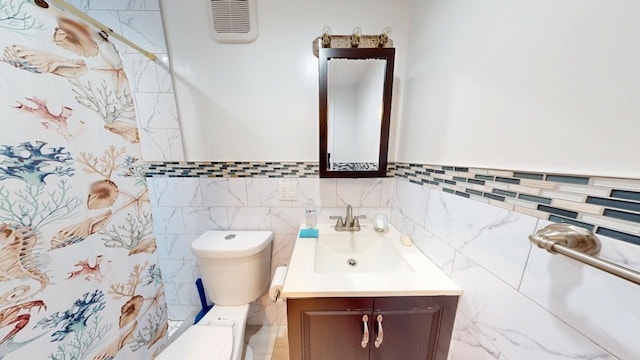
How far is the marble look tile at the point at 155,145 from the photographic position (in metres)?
1.12

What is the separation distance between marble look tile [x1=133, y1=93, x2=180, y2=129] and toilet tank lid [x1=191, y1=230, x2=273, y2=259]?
70 centimetres

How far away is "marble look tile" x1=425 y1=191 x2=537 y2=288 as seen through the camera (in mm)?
477

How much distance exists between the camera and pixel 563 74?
393 mm

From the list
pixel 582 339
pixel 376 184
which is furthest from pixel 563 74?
pixel 376 184

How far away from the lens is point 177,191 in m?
1.18

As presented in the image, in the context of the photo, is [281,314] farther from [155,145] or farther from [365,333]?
[155,145]

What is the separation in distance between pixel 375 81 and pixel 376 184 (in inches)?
23.2

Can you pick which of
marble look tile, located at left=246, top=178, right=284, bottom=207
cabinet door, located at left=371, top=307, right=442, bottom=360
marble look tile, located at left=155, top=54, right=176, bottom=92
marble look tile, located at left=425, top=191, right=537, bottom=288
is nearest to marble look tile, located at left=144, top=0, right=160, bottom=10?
marble look tile, located at left=155, top=54, right=176, bottom=92

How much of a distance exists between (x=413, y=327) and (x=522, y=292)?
40 cm

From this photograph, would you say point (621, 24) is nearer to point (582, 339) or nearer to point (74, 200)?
point (582, 339)

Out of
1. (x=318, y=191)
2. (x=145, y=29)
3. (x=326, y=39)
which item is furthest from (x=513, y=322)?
(x=145, y=29)

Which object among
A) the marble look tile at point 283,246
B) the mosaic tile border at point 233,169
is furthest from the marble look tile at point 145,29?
the marble look tile at point 283,246

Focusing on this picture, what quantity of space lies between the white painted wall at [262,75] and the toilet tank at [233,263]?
1.61 ft

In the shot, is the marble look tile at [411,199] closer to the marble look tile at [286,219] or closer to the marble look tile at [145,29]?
the marble look tile at [286,219]
